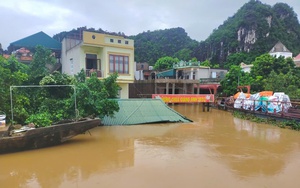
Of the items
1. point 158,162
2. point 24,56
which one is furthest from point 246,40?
point 158,162

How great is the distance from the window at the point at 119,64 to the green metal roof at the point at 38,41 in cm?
1077

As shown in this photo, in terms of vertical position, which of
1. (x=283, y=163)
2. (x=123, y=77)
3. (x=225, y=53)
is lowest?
(x=283, y=163)

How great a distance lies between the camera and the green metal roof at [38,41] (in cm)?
2550

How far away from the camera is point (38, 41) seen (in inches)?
1038

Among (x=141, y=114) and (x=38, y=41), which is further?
(x=38, y=41)

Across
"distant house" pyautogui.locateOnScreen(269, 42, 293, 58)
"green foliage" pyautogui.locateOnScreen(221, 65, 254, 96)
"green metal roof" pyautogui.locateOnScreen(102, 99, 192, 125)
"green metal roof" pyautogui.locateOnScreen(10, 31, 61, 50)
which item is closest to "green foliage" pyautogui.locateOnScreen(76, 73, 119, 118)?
"green metal roof" pyautogui.locateOnScreen(102, 99, 192, 125)

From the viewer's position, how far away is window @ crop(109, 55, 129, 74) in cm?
1781

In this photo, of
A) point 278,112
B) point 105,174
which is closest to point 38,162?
point 105,174

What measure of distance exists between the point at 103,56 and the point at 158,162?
1246cm

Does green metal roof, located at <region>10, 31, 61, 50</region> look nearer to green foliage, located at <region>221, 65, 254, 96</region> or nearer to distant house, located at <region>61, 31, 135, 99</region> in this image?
distant house, located at <region>61, 31, 135, 99</region>

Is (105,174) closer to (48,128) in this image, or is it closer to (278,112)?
(48,128)

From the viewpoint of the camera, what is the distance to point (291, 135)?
36.7 ft

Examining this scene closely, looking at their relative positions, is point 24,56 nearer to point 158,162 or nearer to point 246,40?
point 158,162

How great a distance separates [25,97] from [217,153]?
28.9ft
